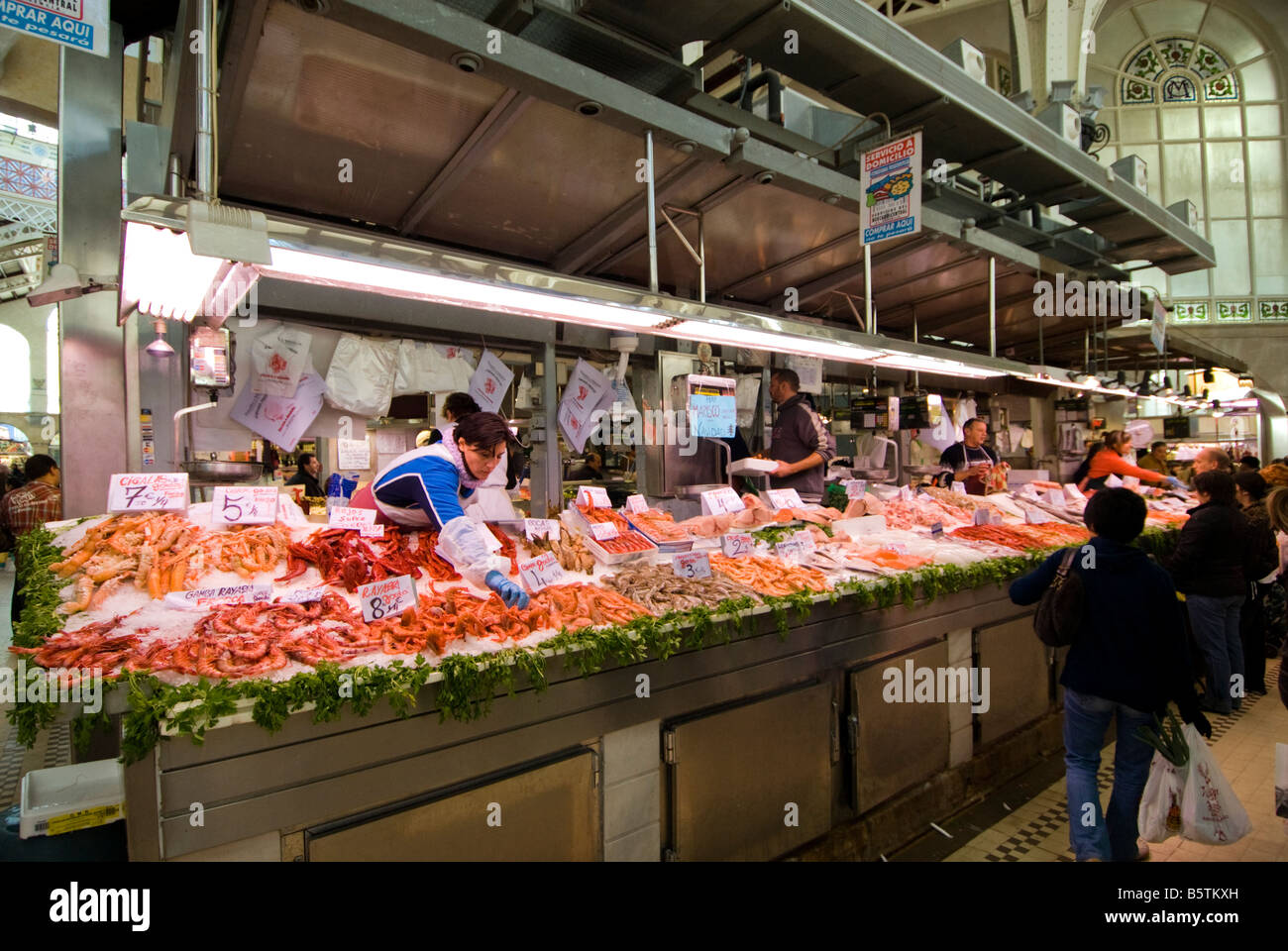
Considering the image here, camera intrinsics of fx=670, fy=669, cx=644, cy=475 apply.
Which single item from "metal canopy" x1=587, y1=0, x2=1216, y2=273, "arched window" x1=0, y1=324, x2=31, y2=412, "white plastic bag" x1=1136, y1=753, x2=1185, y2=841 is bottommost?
"white plastic bag" x1=1136, y1=753, x2=1185, y2=841

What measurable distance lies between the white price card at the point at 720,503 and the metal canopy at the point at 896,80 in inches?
110

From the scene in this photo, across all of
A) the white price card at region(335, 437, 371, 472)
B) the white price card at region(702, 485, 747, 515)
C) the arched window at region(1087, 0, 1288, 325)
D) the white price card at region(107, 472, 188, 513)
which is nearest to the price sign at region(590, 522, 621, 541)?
the white price card at region(702, 485, 747, 515)

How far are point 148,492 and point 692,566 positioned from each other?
105 inches

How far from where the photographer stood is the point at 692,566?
3.38 metres

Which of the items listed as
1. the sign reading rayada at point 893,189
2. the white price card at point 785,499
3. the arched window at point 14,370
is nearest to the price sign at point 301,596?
the white price card at point 785,499

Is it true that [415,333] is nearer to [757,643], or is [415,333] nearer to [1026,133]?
[757,643]

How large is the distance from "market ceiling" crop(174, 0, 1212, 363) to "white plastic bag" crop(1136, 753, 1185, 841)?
385cm

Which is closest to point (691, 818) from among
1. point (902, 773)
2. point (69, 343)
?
point (902, 773)

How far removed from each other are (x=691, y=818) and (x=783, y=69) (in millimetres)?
4309

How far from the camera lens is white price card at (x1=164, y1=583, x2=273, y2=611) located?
2555 millimetres

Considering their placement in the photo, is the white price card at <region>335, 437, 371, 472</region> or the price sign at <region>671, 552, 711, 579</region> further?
the white price card at <region>335, 437, 371, 472</region>

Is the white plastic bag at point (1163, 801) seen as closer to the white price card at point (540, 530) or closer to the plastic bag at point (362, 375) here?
the white price card at point (540, 530)

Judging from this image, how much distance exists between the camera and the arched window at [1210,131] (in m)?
18.8

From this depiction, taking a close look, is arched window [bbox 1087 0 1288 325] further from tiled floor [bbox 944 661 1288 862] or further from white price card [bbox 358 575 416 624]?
white price card [bbox 358 575 416 624]
